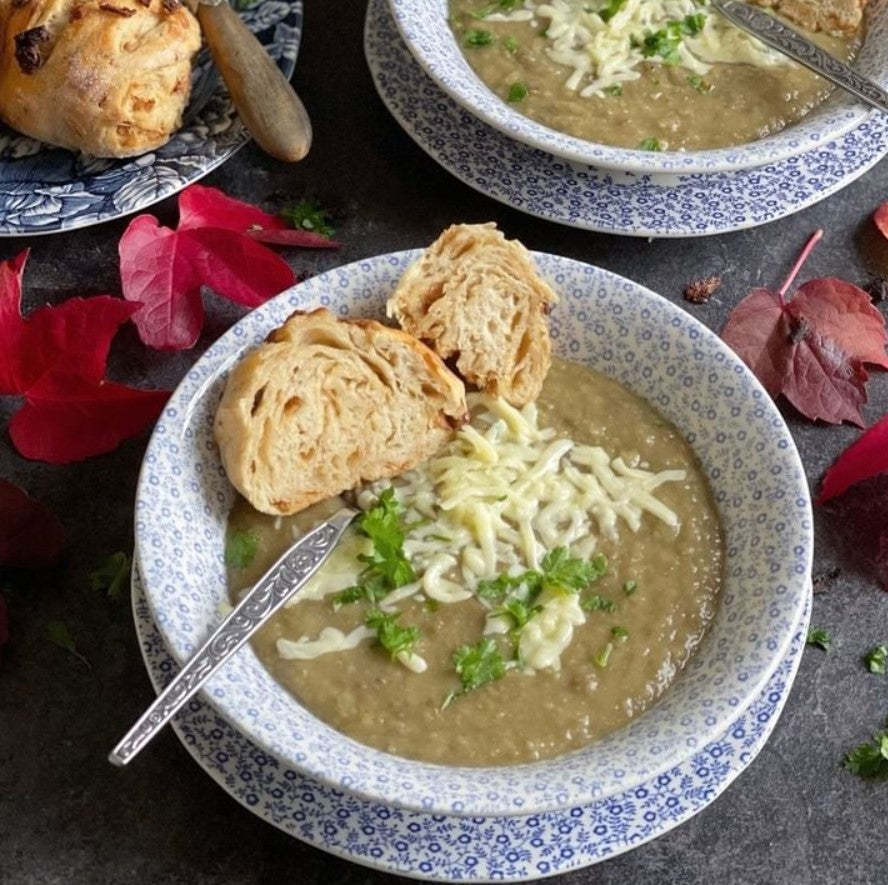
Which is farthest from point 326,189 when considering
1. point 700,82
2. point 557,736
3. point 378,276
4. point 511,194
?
point 557,736

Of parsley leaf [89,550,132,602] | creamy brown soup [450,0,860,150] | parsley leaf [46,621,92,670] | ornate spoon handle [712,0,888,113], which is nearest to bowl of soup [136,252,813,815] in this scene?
parsley leaf [89,550,132,602]

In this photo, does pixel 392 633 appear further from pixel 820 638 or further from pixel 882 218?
pixel 882 218

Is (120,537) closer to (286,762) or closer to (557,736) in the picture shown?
(286,762)

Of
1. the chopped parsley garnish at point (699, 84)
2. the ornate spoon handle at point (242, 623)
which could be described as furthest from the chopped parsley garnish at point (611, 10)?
the ornate spoon handle at point (242, 623)

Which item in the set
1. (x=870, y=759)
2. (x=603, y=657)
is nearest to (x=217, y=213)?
(x=603, y=657)

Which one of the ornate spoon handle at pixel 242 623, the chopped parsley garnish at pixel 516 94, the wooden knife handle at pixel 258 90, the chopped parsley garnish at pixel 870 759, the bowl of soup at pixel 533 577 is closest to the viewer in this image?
the ornate spoon handle at pixel 242 623

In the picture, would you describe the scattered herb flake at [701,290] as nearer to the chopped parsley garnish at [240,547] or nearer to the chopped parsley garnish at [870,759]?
the chopped parsley garnish at [870,759]

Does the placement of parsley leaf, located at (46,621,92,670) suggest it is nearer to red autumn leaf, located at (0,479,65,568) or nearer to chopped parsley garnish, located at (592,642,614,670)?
red autumn leaf, located at (0,479,65,568)
